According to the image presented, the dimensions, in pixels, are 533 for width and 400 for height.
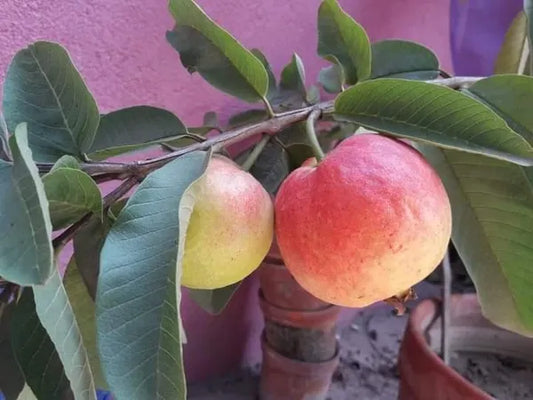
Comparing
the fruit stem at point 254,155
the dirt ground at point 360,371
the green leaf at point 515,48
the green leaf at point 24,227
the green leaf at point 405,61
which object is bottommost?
the dirt ground at point 360,371

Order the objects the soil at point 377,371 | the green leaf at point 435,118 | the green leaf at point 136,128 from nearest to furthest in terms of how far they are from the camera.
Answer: the green leaf at point 435,118, the green leaf at point 136,128, the soil at point 377,371

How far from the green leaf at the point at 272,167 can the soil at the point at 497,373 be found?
1.40 ft

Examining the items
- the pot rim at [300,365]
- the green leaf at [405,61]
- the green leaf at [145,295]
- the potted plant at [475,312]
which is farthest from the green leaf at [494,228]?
the pot rim at [300,365]

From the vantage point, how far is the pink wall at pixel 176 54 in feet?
2.31

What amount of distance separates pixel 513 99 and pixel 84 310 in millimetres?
332

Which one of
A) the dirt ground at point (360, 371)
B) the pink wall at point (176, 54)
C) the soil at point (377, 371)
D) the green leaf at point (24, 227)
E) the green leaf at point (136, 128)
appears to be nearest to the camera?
the green leaf at point (24, 227)

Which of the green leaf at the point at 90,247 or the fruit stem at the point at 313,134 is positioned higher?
the fruit stem at the point at 313,134

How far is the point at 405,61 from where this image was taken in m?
0.58

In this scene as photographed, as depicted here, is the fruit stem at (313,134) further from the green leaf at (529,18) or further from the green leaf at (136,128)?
the green leaf at (529,18)

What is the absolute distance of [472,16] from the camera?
2.81 ft

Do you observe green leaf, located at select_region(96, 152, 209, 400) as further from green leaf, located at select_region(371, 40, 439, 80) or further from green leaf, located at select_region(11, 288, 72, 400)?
green leaf, located at select_region(371, 40, 439, 80)

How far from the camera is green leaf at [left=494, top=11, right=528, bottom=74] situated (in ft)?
2.40

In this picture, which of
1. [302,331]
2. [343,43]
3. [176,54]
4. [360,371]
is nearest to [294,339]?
[302,331]

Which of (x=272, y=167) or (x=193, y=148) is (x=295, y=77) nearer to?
(x=272, y=167)
